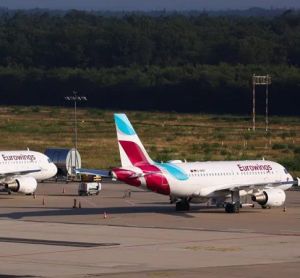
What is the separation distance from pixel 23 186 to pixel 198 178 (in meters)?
17.9

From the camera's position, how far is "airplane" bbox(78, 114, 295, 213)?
6731 cm

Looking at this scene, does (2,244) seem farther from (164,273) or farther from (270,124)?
(270,124)

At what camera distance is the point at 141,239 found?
57.1 metres

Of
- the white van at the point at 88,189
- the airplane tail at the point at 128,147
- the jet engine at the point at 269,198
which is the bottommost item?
the white van at the point at 88,189

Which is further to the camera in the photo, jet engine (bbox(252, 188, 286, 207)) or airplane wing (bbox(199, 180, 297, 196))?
jet engine (bbox(252, 188, 286, 207))

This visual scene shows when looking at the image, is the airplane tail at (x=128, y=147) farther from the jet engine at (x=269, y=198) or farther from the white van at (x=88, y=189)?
the white van at (x=88, y=189)

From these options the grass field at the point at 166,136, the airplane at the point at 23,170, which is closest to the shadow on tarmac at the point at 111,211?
the airplane at the point at 23,170

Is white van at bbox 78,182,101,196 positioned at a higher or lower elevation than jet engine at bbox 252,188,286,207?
lower

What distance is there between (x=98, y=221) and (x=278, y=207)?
1291 cm

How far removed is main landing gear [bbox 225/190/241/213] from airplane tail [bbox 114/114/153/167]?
5.62 meters

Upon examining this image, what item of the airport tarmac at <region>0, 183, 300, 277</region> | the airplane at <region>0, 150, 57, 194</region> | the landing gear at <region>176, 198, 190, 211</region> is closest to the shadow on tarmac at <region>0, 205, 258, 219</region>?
the airport tarmac at <region>0, 183, 300, 277</region>

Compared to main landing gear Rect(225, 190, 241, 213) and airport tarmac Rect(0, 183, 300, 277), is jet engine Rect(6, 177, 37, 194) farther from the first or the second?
main landing gear Rect(225, 190, 241, 213)

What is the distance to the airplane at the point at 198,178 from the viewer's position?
221 feet

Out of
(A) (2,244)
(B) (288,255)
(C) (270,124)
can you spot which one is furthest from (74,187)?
(C) (270,124)
